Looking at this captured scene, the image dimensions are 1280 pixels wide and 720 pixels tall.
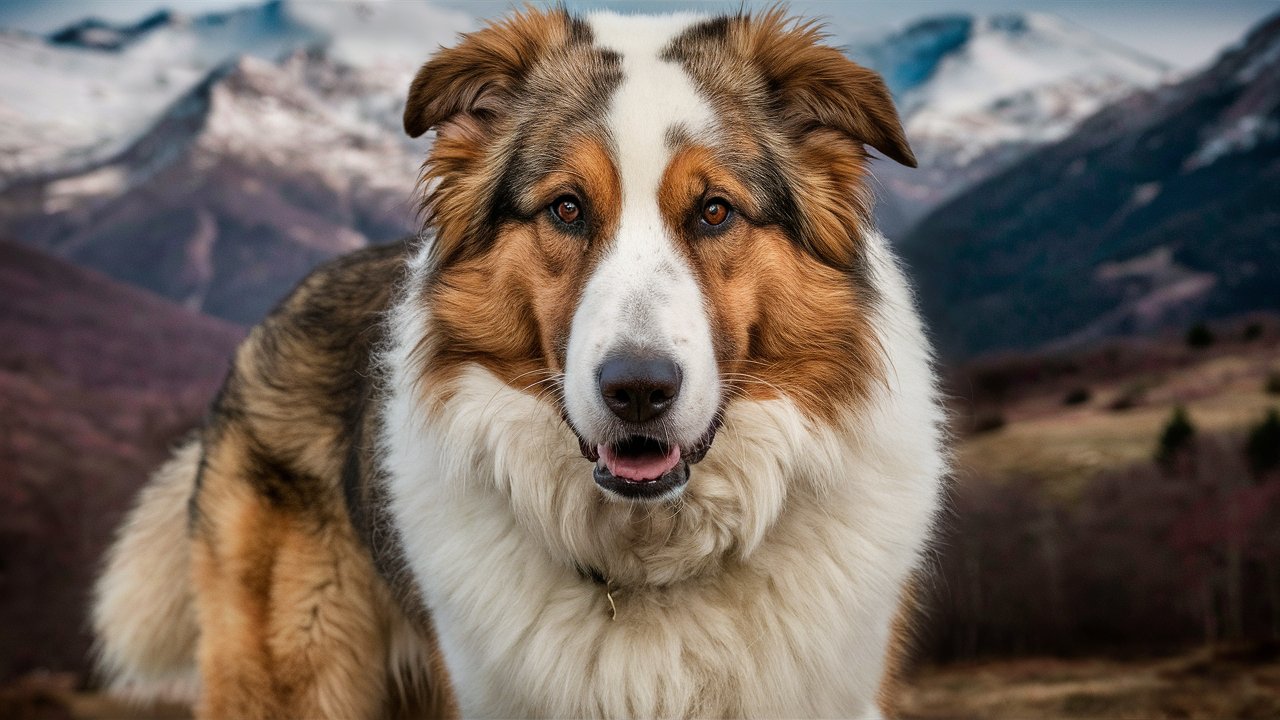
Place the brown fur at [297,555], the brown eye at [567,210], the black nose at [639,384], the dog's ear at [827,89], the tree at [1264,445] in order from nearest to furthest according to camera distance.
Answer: the black nose at [639,384], the brown eye at [567,210], the dog's ear at [827,89], the brown fur at [297,555], the tree at [1264,445]

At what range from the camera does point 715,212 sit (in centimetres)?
328

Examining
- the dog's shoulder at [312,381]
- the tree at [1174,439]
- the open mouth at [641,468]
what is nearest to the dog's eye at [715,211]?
the open mouth at [641,468]

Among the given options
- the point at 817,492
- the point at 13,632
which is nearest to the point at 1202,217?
the point at 817,492

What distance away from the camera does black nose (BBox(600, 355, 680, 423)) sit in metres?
2.80

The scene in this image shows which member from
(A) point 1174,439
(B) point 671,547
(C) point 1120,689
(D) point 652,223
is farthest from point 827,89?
(A) point 1174,439

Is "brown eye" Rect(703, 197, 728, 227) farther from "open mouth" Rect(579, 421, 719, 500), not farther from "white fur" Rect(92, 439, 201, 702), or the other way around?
A: "white fur" Rect(92, 439, 201, 702)

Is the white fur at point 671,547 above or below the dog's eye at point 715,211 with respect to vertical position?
below

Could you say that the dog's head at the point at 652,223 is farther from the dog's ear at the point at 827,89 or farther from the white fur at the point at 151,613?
the white fur at the point at 151,613

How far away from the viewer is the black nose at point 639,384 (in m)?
2.80

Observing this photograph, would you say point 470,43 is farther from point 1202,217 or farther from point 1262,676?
point 1202,217

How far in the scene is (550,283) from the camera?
10.9 ft

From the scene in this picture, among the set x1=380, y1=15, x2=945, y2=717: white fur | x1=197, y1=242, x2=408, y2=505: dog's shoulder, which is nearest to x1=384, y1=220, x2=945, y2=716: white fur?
x1=380, y1=15, x2=945, y2=717: white fur

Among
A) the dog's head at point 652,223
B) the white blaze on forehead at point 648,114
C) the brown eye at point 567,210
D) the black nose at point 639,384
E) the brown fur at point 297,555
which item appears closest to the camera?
the black nose at point 639,384

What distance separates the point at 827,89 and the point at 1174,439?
8.93 metres
